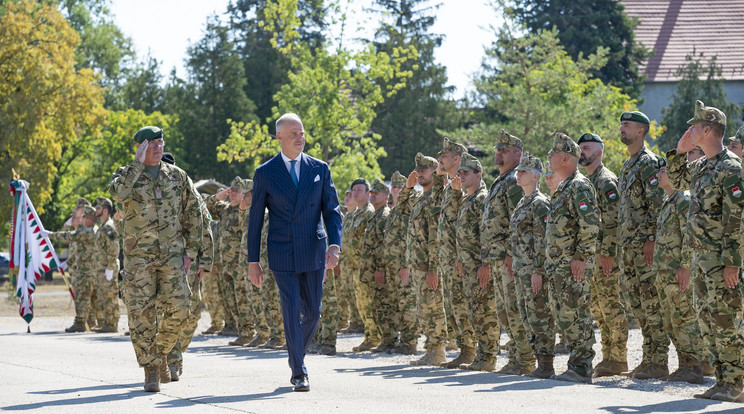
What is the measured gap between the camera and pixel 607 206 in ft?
34.6

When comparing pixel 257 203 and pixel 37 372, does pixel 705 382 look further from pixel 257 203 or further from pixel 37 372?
pixel 37 372

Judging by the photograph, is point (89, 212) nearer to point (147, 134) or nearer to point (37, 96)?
point (147, 134)

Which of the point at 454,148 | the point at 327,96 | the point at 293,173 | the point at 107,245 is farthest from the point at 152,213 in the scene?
the point at 327,96

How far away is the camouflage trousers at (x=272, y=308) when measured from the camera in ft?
48.8

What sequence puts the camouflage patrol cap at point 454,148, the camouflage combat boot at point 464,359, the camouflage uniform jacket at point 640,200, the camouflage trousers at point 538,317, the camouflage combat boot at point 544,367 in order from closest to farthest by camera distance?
the camouflage combat boot at point 544,367 < the camouflage trousers at point 538,317 < the camouflage uniform jacket at point 640,200 < the camouflage combat boot at point 464,359 < the camouflage patrol cap at point 454,148

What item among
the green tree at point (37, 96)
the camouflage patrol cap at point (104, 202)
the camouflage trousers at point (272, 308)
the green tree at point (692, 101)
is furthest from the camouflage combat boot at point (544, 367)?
the green tree at point (692, 101)

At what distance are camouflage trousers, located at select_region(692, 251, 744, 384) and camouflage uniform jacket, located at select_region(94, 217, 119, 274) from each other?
13.5m

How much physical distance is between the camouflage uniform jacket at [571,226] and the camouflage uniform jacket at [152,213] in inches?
131

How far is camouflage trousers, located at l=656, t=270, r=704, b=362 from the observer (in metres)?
9.65

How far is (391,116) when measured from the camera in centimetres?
5375

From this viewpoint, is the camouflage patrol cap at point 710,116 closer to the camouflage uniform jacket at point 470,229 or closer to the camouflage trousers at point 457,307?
the camouflage uniform jacket at point 470,229

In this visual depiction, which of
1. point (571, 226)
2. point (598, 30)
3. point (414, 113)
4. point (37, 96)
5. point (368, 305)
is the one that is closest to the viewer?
point (571, 226)

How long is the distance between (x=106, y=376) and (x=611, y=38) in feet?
129

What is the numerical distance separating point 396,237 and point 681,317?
193 inches
